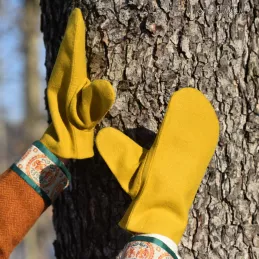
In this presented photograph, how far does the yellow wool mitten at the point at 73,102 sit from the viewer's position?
1.07 m

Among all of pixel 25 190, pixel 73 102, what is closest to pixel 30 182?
pixel 25 190

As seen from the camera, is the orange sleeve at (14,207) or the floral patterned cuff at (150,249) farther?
the orange sleeve at (14,207)

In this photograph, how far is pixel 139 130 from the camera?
3.78 ft

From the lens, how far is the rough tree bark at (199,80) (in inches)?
44.8

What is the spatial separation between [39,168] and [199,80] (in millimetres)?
388

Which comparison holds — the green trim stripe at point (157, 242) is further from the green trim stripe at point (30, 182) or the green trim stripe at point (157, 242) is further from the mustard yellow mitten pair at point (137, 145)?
the green trim stripe at point (30, 182)

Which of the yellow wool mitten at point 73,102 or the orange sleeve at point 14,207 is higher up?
the yellow wool mitten at point 73,102

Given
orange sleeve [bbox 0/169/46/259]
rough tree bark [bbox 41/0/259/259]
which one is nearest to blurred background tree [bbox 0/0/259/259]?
rough tree bark [bbox 41/0/259/259]

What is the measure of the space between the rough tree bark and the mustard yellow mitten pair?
0.26 ft

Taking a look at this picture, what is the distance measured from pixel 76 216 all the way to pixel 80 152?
0.25 meters

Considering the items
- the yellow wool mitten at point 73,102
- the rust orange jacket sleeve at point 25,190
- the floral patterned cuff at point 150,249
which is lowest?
the floral patterned cuff at point 150,249

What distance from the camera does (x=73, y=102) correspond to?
3.51 feet

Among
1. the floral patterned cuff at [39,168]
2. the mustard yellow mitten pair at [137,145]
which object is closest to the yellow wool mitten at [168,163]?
the mustard yellow mitten pair at [137,145]

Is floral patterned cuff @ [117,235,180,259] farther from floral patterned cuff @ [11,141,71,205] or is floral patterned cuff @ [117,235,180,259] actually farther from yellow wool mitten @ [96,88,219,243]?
floral patterned cuff @ [11,141,71,205]
